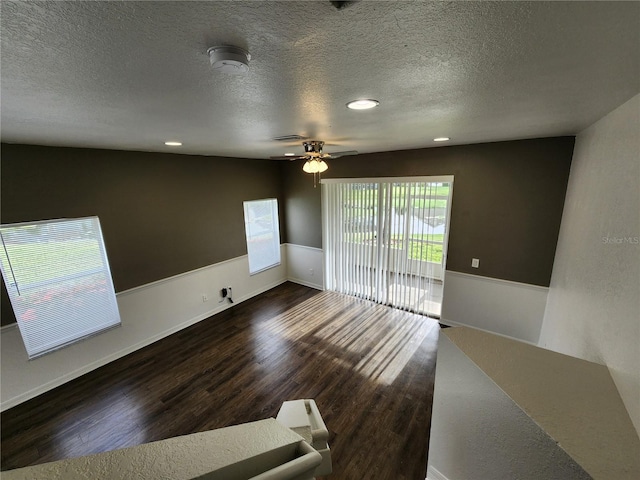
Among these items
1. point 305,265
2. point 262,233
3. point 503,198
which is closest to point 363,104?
point 503,198

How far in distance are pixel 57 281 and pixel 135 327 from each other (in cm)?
107

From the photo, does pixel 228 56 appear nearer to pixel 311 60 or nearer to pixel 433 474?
pixel 311 60

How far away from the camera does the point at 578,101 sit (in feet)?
4.65

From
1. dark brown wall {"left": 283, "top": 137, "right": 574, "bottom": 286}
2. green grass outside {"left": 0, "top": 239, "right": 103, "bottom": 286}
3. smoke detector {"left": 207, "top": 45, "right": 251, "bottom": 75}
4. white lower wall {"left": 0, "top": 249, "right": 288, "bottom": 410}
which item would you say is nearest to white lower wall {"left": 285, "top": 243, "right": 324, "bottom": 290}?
white lower wall {"left": 0, "top": 249, "right": 288, "bottom": 410}

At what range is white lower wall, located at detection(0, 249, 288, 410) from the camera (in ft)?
8.59

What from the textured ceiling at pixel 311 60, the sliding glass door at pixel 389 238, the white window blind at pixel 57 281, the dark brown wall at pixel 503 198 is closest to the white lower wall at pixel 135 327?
the white window blind at pixel 57 281

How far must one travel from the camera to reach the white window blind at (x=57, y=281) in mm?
2516

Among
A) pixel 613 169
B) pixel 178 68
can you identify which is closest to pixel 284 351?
pixel 178 68

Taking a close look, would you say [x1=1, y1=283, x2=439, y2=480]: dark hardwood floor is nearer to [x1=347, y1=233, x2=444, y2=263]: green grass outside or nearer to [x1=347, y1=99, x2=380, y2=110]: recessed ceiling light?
[x1=347, y1=233, x2=444, y2=263]: green grass outside

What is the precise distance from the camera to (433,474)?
1828 millimetres

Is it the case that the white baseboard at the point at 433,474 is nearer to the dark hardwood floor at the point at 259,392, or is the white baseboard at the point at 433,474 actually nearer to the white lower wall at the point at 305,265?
the dark hardwood floor at the point at 259,392

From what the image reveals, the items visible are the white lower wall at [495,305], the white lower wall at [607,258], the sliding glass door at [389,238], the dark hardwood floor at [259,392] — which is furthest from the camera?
the sliding glass door at [389,238]

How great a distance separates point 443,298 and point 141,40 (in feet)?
13.5

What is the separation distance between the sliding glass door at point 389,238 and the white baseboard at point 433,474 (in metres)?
2.47
